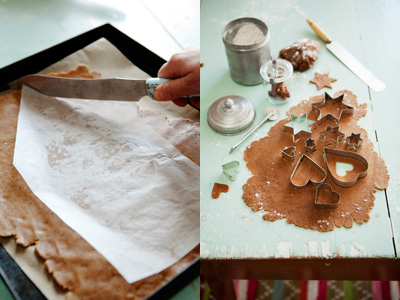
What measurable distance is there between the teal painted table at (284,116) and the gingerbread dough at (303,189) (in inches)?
0.6

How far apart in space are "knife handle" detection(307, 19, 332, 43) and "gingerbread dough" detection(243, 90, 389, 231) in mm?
234

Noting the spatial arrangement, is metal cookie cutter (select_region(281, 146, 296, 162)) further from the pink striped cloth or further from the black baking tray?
the pink striped cloth

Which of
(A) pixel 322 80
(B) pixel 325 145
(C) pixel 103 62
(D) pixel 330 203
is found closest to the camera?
(D) pixel 330 203

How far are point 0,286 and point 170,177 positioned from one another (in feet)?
1.30

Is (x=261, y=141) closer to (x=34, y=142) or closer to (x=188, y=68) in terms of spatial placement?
(x=188, y=68)

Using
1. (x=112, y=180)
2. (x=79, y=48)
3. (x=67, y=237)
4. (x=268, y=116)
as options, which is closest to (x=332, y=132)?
(x=268, y=116)

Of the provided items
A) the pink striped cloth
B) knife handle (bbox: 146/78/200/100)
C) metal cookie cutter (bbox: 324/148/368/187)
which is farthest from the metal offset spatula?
the pink striped cloth

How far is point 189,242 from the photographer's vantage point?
781 mm

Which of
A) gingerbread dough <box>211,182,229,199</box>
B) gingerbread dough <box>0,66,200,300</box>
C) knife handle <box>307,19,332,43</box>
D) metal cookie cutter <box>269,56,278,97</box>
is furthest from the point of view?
knife handle <box>307,19,332,43</box>

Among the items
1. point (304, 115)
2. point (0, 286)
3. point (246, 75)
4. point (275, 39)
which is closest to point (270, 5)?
point (275, 39)

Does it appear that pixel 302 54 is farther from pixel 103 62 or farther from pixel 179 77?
pixel 103 62

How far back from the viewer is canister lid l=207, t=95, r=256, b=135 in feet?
3.11

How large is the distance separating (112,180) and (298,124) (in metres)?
0.46

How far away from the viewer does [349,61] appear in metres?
1.06
